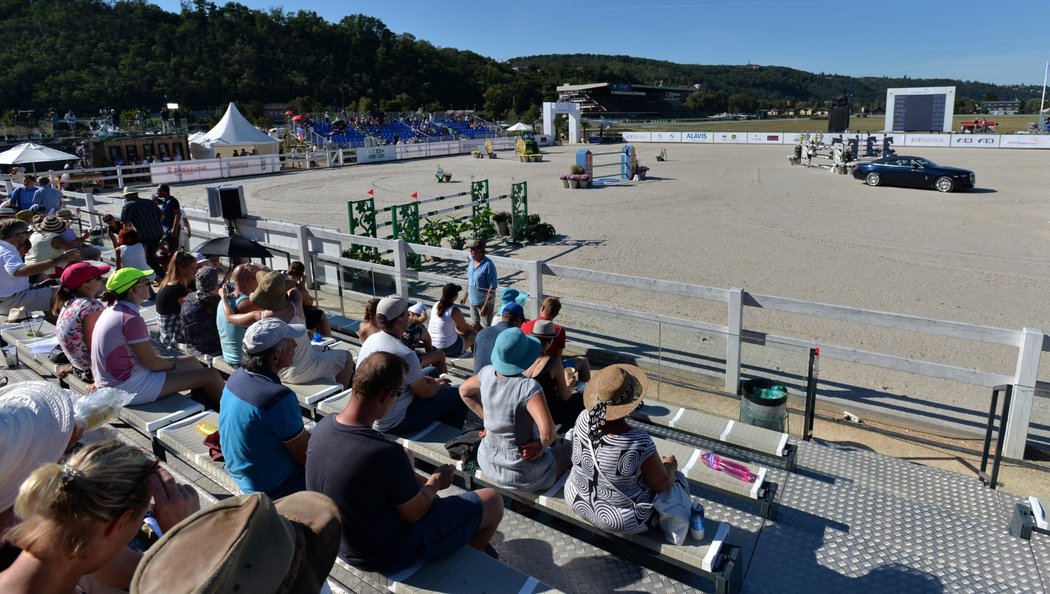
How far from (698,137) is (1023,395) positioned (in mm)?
53438

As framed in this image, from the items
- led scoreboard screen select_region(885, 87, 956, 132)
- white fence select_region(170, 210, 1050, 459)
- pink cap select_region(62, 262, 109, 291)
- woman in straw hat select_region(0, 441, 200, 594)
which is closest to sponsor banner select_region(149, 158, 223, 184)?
white fence select_region(170, 210, 1050, 459)

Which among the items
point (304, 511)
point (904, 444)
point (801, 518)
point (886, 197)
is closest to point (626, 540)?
point (801, 518)

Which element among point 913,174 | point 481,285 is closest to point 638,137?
point 913,174

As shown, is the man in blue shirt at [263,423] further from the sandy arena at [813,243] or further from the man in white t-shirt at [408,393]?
the sandy arena at [813,243]

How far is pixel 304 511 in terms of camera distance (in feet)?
6.49

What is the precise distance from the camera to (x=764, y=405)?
17.2 feet

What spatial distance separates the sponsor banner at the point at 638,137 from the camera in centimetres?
5675

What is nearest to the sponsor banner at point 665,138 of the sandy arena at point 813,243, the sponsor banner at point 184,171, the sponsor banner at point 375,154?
the sponsor banner at point 375,154

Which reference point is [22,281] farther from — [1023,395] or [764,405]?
[1023,395]

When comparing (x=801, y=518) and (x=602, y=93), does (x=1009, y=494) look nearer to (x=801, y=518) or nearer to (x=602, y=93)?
(x=801, y=518)

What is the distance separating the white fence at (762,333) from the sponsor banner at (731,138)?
47017mm

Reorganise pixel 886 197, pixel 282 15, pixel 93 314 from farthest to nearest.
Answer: pixel 282 15 < pixel 886 197 < pixel 93 314

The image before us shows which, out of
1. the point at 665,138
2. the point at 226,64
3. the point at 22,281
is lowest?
the point at 22,281

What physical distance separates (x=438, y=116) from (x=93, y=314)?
7148 centimetres
